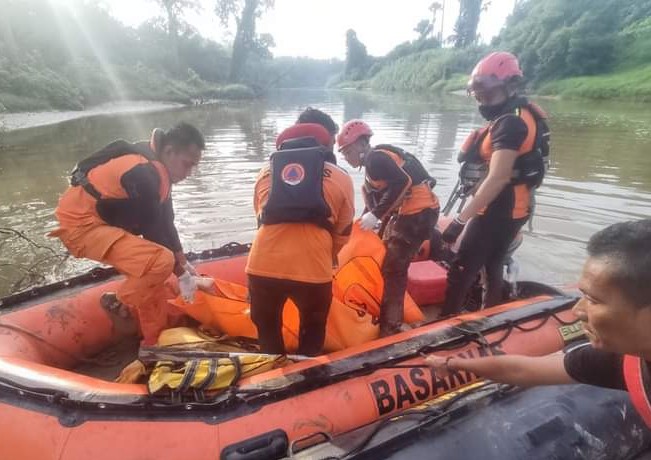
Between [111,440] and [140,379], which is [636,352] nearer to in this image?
[111,440]

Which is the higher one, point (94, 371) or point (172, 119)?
point (94, 371)

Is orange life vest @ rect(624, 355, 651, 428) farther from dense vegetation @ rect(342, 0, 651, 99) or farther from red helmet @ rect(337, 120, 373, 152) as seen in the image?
dense vegetation @ rect(342, 0, 651, 99)

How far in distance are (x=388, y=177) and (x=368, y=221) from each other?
329mm

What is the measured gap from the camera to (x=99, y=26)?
101 feet

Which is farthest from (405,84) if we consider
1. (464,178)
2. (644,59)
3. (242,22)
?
(464,178)

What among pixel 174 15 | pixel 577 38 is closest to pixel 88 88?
pixel 174 15

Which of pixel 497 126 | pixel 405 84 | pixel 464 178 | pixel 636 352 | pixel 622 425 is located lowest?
pixel 405 84

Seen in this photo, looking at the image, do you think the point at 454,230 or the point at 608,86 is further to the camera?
the point at 608,86

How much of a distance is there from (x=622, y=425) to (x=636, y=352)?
1.40 metres

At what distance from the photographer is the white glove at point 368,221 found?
2.97m

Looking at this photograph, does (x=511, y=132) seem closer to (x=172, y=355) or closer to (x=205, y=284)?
(x=205, y=284)

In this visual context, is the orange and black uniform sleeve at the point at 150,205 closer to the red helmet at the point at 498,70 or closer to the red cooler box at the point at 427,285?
the red cooler box at the point at 427,285

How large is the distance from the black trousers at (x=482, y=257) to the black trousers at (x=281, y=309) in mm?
1093

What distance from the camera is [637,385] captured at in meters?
1.26
